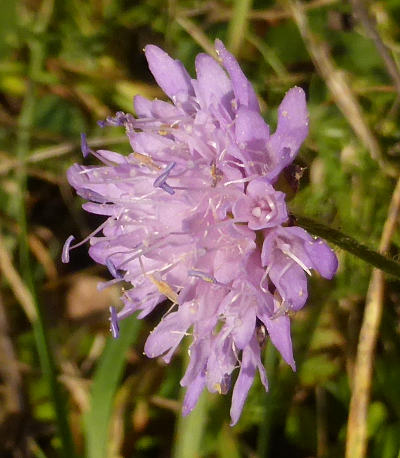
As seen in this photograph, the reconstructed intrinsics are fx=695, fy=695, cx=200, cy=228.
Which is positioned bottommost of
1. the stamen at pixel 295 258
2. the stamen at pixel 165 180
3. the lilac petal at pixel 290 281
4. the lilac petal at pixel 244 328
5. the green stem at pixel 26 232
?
the green stem at pixel 26 232

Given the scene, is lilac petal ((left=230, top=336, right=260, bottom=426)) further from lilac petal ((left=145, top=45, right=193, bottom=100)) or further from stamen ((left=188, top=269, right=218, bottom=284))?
lilac petal ((left=145, top=45, right=193, bottom=100))

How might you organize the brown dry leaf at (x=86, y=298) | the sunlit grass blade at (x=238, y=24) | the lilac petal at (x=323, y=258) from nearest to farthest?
the lilac petal at (x=323, y=258) → the sunlit grass blade at (x=238, y=24) → the brown dry leaf at (x=86, y=298)

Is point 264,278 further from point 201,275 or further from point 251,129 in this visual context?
point 251,129

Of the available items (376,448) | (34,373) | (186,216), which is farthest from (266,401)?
(34,373)

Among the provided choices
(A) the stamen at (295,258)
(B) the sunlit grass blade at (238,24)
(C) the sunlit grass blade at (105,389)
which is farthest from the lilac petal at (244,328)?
(B) the sunlit grass blade at (238,24)

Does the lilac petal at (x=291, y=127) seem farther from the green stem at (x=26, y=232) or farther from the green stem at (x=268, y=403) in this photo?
the green stem at (x=26, y=232)

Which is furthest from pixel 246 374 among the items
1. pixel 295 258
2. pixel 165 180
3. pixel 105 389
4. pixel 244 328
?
pixel 105 389

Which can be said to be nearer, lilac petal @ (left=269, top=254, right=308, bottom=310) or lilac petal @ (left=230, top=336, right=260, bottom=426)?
lilac petal @ (left=269, top=254, right=308, bottom=310)

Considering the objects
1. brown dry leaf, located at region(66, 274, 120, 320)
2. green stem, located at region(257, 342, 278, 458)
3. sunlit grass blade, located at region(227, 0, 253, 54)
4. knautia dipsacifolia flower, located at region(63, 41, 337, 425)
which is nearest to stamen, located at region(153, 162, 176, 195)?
knautia dipsacifolia flower, located at region(63, 41, 337, 425)

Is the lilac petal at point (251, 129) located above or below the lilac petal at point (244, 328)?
above
